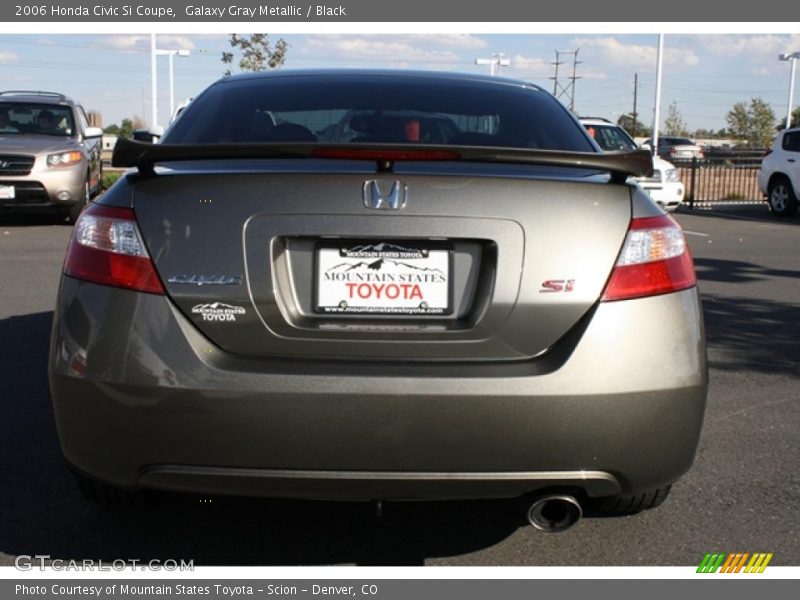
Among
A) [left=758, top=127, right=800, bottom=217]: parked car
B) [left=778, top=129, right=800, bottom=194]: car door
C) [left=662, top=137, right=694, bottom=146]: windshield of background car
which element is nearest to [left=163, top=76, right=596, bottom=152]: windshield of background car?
[left=778, top=129, right=800, bottom=194]: car door

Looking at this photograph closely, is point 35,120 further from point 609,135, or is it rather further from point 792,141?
point 792,141

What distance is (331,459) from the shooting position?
2.75m

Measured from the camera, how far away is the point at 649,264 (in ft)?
9.60

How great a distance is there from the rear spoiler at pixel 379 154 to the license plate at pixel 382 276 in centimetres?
24

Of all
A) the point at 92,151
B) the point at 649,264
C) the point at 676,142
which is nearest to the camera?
the point at 649,264

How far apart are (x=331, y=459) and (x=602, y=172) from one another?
3.93 feet

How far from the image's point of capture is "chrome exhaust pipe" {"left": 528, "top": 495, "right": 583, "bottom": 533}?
2.92m

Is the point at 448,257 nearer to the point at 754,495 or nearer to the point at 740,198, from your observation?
the point at 754,495

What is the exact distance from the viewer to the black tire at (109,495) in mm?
3334

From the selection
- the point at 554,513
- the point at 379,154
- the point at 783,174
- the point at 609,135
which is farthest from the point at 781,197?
the point at 379,154

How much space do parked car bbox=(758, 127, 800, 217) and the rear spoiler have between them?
16.3 m

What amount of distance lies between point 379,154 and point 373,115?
115 cm

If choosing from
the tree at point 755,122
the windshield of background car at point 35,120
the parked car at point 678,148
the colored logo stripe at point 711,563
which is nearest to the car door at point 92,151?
the windshield of background car at point 35,120
